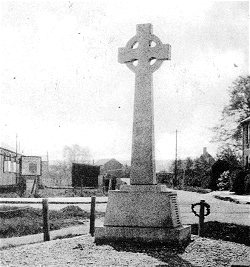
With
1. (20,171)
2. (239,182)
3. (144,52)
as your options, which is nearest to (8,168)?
(20,171)

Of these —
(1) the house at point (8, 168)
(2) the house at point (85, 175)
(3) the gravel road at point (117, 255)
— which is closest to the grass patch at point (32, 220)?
(3) the gravel road at point (117, 255)

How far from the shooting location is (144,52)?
28.4ft

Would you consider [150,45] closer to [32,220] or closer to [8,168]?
[32,220]

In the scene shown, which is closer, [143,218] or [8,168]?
[143,218]

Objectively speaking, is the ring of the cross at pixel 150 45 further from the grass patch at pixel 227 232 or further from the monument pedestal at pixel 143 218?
the grass patch at pixel 227 232

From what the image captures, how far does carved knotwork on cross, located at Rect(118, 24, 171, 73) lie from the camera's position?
337 inches

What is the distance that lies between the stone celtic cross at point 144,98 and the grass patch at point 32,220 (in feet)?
13.1

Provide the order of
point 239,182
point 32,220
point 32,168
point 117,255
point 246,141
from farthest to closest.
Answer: point 246,141
point 239,182
point 32,168
point 32,220
point 117,255

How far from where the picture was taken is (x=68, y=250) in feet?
24.2

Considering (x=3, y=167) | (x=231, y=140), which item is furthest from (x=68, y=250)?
(x=231, y=140)

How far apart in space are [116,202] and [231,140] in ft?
131

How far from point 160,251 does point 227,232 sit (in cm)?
377

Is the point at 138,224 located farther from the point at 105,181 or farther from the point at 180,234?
the point at 105,181

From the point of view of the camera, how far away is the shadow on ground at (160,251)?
656 cm
